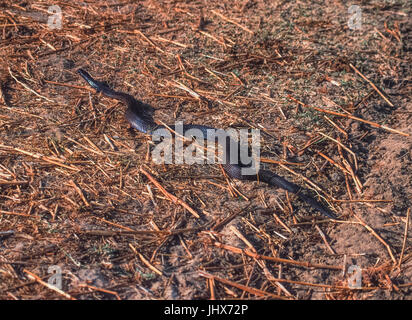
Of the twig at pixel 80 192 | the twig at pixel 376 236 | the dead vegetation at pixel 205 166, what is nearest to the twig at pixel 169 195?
the dead vegetation at pixel 205 166

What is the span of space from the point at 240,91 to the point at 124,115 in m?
1.44

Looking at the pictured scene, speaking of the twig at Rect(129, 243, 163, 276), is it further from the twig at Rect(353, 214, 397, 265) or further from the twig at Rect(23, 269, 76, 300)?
the twig at Rect(353, 214, 397, 265)

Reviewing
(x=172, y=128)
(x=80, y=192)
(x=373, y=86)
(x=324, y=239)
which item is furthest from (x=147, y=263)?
(x=373, y=86)

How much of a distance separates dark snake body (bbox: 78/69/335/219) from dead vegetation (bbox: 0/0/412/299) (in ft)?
0.34

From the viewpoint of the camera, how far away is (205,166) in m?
4.80

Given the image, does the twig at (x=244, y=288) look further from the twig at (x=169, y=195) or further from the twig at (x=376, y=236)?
the twig at (x=376, y=236)

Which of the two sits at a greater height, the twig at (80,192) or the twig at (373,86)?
the twig at (373,86)

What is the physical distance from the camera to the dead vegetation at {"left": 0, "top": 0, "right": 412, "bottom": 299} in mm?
3713

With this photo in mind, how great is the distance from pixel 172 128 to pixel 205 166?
721 millimetres

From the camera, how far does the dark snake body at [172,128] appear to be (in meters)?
4.45

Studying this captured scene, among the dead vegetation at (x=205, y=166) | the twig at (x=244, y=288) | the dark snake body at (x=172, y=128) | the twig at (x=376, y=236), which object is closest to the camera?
the twig at (x=244, y=288)

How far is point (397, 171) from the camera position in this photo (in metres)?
4.71

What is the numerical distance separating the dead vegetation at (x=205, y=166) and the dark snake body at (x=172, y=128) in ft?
0.34
